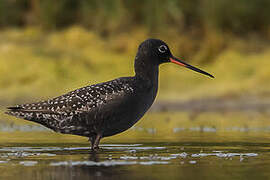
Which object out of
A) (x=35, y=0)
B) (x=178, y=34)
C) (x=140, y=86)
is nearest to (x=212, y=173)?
(x=140, y=86)

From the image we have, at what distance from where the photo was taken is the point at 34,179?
712cm

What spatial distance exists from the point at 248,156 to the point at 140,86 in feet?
7.22

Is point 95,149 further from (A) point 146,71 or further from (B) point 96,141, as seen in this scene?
(A) point 146,71

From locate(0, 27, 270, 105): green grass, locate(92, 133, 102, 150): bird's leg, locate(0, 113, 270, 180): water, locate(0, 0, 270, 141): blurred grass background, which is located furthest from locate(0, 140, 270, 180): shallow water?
locate(0, 0, 270, 141): blurred grass background

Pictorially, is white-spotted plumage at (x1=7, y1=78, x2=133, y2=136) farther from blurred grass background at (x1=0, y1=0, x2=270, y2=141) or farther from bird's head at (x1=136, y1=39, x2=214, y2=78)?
blurred grass background at (x1=0, y1=0, x2=270, y2=141)

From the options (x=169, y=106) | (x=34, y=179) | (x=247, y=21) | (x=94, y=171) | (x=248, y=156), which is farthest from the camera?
(x=247, y=21)

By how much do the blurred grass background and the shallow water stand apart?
8.53 meters

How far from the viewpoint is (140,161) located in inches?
334

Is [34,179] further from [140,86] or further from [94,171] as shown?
[140,86]

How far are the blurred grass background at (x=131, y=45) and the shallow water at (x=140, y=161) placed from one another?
28.0 feet

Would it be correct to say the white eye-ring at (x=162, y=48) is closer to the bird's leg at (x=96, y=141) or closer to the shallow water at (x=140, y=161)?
the shallow water at (x=140, y=161)

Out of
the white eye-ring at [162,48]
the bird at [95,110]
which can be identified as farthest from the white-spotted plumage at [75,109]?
the white eye-ring at [162,48]

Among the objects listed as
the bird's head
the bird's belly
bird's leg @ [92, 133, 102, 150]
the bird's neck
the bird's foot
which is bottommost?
the bird's foot

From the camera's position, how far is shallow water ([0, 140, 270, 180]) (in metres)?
7.38
